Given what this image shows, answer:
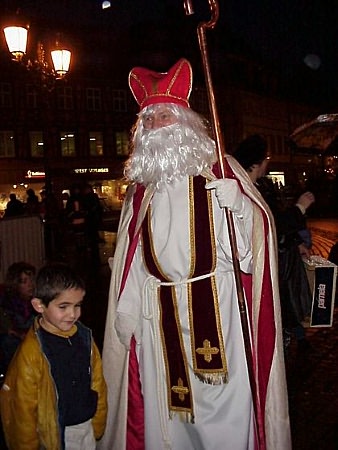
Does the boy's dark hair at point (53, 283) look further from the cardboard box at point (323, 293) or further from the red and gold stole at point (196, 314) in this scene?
the cardboard box at point (323, 293)

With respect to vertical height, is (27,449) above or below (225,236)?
below

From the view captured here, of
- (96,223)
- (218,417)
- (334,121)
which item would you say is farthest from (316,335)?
(96,223)

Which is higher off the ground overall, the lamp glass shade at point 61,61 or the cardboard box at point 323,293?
the lamp glass shade at point 61,61

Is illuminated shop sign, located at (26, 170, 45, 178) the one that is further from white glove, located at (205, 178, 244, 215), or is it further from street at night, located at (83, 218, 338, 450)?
white glove, located at (205, 178, 244, 215)

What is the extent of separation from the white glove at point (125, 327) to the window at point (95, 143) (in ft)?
130

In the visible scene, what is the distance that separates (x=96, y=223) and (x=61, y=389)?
11271mm

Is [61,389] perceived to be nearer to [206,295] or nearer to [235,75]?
[206,295]

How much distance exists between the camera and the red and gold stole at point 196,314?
127 inches

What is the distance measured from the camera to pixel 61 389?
115 inches

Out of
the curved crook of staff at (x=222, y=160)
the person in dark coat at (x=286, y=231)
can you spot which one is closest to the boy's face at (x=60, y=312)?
the curved crook of staff at (x=222, y=160)

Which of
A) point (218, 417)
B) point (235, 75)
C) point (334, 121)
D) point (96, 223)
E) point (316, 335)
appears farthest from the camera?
point (235, 75)

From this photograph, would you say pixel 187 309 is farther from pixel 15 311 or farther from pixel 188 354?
pixel 15 311

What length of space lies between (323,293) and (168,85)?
2.31 meters

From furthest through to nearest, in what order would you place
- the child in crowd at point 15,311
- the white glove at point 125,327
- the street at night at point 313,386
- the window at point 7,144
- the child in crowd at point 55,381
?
1. the window at point 7,144
2. the child in crowd at point 15,311
3. the street at night at point 313,386
4. the white glove at point 125,327
5. the child in crowd at point 55,381
